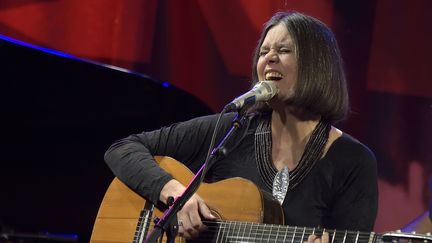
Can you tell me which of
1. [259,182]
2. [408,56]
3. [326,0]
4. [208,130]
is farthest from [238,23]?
[259,182]

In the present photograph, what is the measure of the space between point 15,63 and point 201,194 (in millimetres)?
1560

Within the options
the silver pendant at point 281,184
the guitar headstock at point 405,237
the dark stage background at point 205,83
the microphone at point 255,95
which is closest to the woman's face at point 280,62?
the microphone at point 255,95

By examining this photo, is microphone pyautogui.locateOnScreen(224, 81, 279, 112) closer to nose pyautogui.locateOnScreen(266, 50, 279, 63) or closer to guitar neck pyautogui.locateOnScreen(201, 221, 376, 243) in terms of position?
nose pyautogui.locateOnScreen(266, 50, 279, 63)

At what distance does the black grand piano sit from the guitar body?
863 millimetres

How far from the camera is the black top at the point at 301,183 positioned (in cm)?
254

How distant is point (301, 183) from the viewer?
2629 millimetres

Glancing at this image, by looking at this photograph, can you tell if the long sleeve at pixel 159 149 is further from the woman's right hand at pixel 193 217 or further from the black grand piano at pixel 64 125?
the black grand piano at pixel 64 125

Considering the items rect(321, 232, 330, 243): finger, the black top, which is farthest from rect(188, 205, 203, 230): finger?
rect(321, 232, 330, 243): finger

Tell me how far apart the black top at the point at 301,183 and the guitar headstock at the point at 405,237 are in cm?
55

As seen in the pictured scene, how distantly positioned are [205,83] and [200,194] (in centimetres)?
168

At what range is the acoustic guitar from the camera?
2221mm

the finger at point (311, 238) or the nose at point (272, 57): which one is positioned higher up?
the nose at point (272, 57)

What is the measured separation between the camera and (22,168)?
148 inches

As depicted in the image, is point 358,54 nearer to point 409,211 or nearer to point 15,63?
point 409,211
